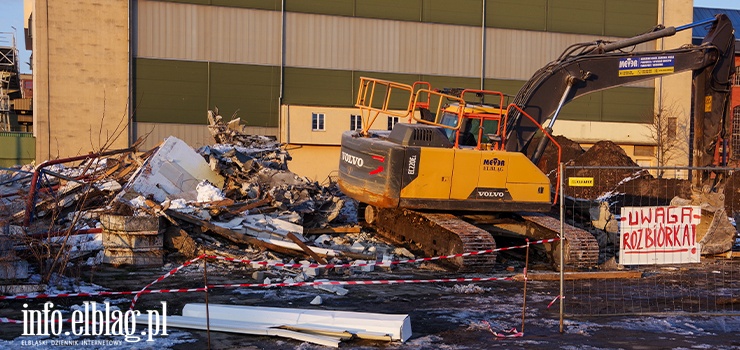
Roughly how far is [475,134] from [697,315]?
639cm

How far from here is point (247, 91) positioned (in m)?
33.5

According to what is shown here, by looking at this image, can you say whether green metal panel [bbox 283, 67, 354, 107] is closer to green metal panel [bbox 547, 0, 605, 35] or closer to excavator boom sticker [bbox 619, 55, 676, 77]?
green metal panel [bbox 547, 0, 605, 35]

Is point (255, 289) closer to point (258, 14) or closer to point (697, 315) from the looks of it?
point (697, 315)

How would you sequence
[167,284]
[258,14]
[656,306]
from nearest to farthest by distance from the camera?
[656,306]
[167,284]
[258,14]

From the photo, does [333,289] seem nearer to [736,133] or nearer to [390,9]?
[390,9]

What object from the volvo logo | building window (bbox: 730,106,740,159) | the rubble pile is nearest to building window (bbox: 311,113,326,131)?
the rubble pile

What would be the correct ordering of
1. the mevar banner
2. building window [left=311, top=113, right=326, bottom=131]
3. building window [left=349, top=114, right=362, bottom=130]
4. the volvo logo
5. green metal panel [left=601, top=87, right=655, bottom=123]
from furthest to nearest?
green metal panel [left=601, top=87, right=655, bottom=123]
building window [left=349, top=114, right=362, bottom=130]
building window [left=311, top=113, right=326, bottom=131]
the volvo logo
the mevar banner

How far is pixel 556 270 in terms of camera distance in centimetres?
1479

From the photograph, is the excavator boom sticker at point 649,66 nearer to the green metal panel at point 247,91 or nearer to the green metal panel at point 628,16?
the green metal panel at point 247,91

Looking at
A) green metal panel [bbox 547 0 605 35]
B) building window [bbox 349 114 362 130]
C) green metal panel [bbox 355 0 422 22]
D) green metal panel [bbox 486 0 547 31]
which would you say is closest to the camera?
green metal panel [bbox 355 0 422 22]

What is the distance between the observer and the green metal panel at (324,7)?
111 feet

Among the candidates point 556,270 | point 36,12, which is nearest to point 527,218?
point 556,270

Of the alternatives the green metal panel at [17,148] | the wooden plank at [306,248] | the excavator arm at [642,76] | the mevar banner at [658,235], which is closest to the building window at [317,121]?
the green metal panel at [17,148]

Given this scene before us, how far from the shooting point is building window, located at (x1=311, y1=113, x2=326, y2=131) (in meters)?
34.3
